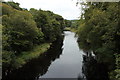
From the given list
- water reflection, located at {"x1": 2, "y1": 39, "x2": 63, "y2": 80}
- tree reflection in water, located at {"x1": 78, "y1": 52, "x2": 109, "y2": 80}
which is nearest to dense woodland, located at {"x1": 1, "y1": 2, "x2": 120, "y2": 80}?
water reflection, located at {"x1": 2, "y1": 39, "x2": 63, "y2": 80}

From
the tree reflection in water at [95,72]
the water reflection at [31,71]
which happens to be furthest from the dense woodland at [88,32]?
the tree reflection in water at [95,72]

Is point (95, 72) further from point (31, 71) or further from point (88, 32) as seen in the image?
point (31, 71)

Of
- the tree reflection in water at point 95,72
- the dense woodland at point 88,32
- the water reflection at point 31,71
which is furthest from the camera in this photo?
the tree reflection in water at point 95,72

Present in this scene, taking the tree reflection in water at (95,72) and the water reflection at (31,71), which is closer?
the water reflection at (31,71)

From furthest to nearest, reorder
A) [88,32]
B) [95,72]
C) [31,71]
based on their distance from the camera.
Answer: [88,32]
[31,71]
[95,72]

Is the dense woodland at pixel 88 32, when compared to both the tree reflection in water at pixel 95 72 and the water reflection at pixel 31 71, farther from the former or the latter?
the tree reflection in water at pixel 95 72

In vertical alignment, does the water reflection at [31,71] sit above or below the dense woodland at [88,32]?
below

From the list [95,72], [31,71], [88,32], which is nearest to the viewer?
[95,72]

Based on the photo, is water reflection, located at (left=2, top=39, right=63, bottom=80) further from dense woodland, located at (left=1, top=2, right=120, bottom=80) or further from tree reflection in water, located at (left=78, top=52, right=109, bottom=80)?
tree reflection in water, located at (left=78, top=52, right=109, bottom=80)

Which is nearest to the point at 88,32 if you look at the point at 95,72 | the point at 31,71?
the point at 95,72

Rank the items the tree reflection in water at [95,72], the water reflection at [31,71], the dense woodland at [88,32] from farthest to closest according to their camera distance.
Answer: the tree reflection in water at [95,72] → the water reflection at [31,71] → the dense woodland at [88,32]

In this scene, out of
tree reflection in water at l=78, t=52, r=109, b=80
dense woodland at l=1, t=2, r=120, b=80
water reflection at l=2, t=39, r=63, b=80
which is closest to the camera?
dense woodland at l=1, t=2, r=120, b=80

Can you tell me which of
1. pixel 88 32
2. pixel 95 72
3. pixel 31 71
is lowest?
pixel 31 71

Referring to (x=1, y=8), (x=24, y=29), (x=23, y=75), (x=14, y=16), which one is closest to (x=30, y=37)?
(x=24, y=29)
